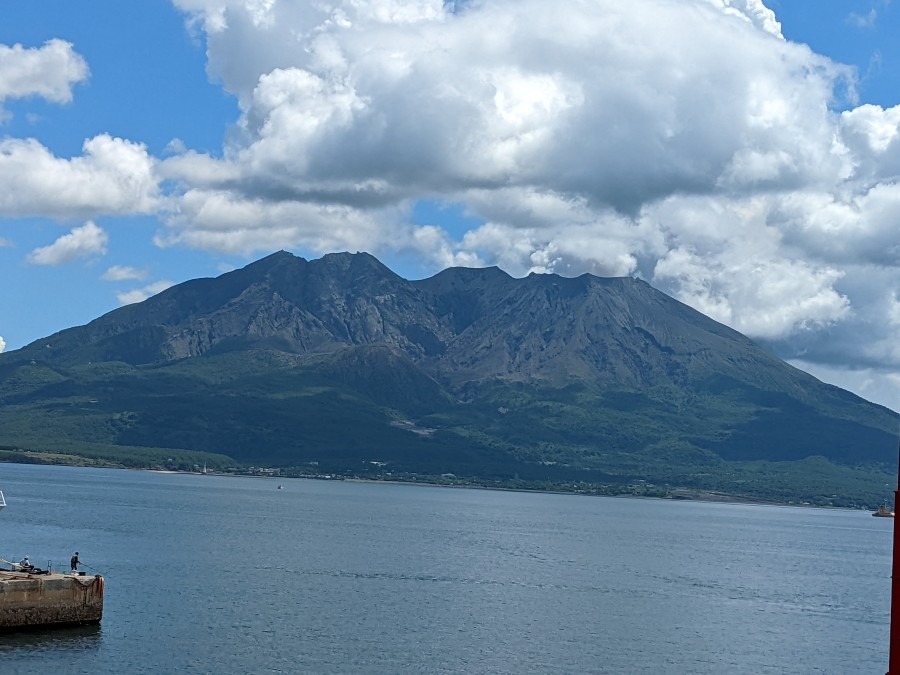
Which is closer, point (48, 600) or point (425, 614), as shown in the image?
point (48, 600)

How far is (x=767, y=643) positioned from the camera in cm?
11450

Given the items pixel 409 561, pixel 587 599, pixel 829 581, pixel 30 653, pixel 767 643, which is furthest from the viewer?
pixel 829 581

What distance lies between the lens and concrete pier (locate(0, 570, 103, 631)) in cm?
9475

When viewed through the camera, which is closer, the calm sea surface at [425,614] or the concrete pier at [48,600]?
the calm sea surface at [425,614]

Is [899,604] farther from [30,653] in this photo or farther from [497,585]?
[497,585]

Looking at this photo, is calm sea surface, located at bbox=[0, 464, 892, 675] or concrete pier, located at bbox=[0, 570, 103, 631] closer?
calm sea surface, located at bbox=[0, 464, 892, 675]

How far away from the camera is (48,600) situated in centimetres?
9738

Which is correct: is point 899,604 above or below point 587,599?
above

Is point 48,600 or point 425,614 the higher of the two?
point 48,600

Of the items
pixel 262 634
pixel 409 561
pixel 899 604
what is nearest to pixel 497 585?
pixel 409 561

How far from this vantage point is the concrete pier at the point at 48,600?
311 feet

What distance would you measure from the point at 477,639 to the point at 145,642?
27.2 meters

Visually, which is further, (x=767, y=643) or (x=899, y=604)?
(x=767, y=643)

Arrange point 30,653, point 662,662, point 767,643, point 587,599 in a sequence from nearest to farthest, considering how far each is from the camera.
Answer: point 30,653, point 662,662, point 767,643, point 587,599
